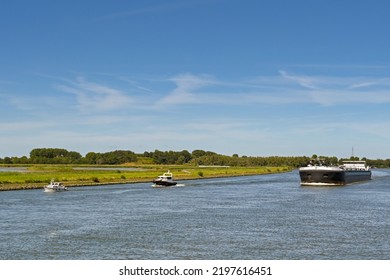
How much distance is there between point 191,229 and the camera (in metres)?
47.7

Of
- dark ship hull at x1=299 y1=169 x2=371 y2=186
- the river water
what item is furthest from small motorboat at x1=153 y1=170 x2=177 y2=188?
the river water

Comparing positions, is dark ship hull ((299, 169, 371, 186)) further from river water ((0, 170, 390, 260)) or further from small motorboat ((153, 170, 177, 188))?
river water ((0, 170, 390, 260))

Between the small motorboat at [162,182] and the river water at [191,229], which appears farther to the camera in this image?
the small motorboat at [162,182]

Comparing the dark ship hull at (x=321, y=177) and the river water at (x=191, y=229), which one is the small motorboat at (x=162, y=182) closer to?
the dark ship hull at (x=321, y=177)

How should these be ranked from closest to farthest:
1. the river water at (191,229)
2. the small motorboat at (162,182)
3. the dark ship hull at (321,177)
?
the river water at (191,229), the small motorboat at (162,182), the dark ship hull at (321,177)

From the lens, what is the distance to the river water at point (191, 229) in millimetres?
37188

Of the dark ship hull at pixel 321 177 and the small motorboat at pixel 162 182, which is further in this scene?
the dark ship hull at pixel 321 177

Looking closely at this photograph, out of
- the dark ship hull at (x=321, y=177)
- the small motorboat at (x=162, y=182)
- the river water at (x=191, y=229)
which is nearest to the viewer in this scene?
the river water at (x=191, y=229)

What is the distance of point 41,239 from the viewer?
137 feet

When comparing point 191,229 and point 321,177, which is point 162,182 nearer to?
point 321,177

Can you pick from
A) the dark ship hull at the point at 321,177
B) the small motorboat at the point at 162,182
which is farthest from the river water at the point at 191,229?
the dark ship hull at the point at 321,177

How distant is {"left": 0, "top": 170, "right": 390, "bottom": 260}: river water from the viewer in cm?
3719

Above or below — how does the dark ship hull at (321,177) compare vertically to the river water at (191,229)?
above

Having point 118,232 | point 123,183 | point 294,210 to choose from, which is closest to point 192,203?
point 294,210
